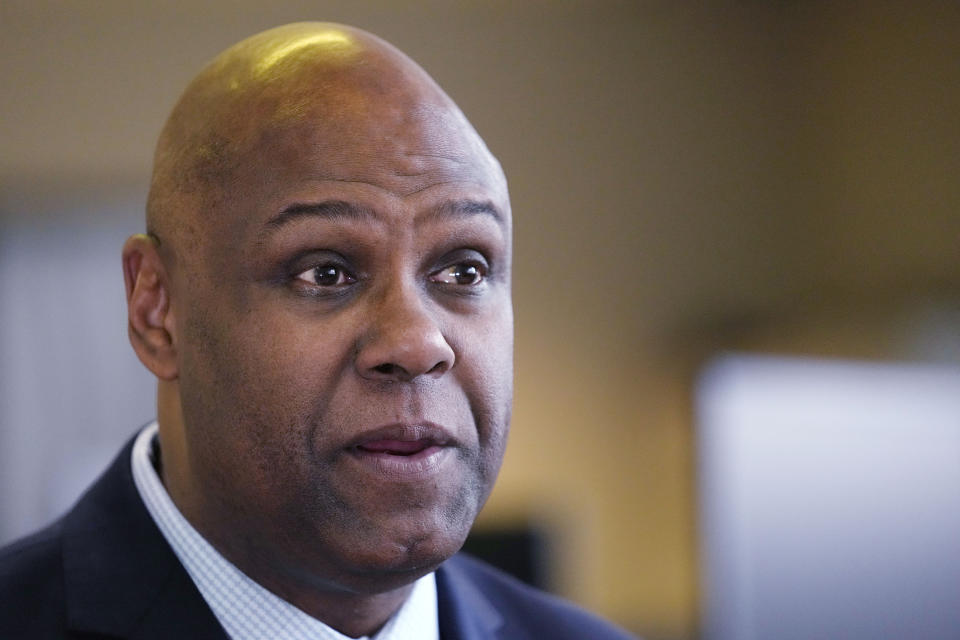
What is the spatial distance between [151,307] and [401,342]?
30 centimetres

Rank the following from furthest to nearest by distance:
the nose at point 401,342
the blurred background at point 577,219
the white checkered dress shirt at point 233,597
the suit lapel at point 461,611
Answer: the blurred background at point 577,219
the suit lapel at point 461,611
the white checkered dress shirt at point 233,597
the nose at point 401,342

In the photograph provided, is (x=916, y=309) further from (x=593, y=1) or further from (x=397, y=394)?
(x=397, y=394)

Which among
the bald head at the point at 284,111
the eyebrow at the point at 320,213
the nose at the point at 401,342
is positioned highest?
the bald head at the point at 284,111

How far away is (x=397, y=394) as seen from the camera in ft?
3.10

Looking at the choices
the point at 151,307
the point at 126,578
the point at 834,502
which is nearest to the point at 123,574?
the point at 126,578

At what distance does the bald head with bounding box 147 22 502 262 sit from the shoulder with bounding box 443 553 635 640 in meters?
0.52

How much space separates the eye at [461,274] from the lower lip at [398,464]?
16 centimetres

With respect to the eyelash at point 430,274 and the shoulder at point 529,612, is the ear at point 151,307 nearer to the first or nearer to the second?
the eyelash at point 430,274

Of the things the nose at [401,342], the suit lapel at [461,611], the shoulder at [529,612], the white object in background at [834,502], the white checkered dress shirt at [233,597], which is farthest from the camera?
the white object in background at [834,502]

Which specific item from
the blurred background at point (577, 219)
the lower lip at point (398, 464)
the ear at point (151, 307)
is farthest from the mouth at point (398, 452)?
the blurred background at point (577, 219)

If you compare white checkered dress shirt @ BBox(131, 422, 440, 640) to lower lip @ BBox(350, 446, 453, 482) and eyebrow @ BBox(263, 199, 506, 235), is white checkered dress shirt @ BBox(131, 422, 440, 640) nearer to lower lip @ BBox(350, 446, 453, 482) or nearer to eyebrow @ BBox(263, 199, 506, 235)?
lower lip @ BBox(350, 446, 453, 482)

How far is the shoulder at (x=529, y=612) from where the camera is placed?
1.31 metres

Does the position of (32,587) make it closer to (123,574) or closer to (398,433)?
(123,574)

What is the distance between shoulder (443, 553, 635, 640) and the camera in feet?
4.31
